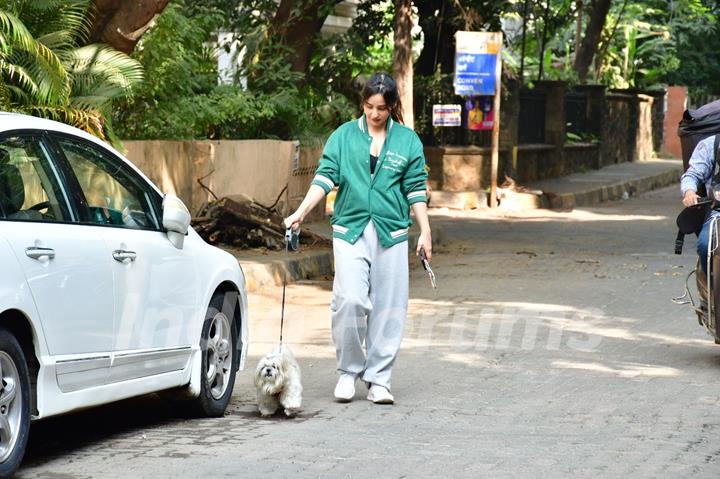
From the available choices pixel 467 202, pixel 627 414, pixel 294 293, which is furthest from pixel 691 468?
pixel 467 202

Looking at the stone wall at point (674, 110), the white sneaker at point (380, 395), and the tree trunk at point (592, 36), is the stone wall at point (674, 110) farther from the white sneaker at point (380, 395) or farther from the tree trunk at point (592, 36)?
the white sneaker at point (380, 395)

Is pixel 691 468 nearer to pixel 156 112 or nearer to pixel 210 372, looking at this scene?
pixel 210 372

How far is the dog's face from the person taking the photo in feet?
22.9

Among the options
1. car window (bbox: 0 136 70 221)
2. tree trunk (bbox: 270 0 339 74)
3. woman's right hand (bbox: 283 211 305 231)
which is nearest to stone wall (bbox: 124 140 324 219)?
tree trunk (bbox: 270 0 339 74)

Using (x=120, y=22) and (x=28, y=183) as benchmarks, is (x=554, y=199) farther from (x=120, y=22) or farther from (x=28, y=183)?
(x=28, y=183)

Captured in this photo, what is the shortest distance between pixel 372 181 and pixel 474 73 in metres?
17.0

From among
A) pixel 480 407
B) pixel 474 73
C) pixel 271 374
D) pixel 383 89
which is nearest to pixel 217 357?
pixel 271 374

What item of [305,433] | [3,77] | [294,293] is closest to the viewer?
[305,433]

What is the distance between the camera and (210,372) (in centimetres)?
730

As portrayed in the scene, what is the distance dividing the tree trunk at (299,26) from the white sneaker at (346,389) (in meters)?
13.7

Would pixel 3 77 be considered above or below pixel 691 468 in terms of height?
above

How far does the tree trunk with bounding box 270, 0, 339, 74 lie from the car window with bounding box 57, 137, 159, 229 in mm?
14272

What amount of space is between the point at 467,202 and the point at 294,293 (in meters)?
11.6

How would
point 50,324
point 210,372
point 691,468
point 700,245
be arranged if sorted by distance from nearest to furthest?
1. point 50,324
2. point 691,468
3. point 210,372
4. point 700,245
